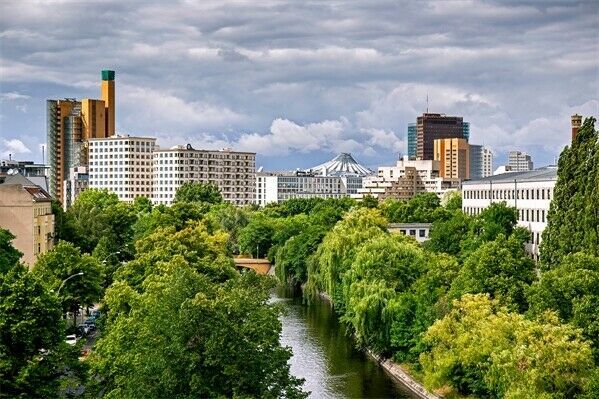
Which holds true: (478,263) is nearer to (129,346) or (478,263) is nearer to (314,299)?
(129,346)

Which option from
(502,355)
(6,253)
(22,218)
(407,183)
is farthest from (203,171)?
(502,355)

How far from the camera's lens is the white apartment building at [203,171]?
17000 cm

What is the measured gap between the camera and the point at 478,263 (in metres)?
37.2

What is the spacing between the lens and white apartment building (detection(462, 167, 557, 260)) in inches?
2378

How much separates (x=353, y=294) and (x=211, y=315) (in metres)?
21.0

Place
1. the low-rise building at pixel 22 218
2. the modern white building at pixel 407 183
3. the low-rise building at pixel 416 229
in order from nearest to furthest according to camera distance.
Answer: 1. the low-rise building at pixel 22 218
2. the low-rise building at pixel 416 229
3. the modern white building at pixel 407 183

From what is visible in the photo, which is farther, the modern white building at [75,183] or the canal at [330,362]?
the modern white building at [75,183]

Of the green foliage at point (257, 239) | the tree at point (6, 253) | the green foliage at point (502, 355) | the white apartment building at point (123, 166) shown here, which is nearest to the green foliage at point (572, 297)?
the green foliage at point (502, 355)

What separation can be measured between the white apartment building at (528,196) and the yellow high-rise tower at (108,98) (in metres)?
120

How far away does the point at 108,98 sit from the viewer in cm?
18525

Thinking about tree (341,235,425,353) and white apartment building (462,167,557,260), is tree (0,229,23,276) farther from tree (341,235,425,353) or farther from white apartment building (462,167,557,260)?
white apartment building (462,167,557,260)

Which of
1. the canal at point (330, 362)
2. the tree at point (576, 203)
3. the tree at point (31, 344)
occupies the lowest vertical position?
the canal at point (330, 362)

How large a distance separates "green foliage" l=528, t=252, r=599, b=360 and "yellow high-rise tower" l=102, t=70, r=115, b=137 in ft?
518

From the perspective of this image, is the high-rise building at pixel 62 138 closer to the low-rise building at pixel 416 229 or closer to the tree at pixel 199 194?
the tree at pixel 199 194
